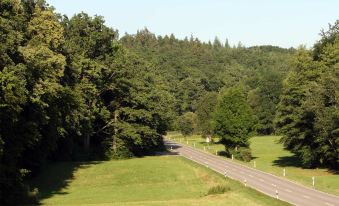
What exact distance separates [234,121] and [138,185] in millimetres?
33366

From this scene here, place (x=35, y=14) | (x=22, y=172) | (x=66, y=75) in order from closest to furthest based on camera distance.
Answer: (x=22, y=172) < (x=35, y=14) < (x=66, y=75)

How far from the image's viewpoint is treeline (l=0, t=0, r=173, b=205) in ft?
130

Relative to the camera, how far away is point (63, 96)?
54.2 m

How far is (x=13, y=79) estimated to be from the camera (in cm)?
3584

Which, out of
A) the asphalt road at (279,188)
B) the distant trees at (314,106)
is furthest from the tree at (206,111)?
the asphalt road at (279,188)

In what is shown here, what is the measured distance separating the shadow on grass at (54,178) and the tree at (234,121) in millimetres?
25465

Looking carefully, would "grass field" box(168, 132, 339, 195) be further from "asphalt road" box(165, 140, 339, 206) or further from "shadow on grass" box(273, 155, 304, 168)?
"asphalt road" box(165, 140, 339, 206)

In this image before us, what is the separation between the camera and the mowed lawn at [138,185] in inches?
1539

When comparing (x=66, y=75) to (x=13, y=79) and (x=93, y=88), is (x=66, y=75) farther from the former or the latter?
(x=13, y=79)

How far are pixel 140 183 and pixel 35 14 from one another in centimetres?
2116

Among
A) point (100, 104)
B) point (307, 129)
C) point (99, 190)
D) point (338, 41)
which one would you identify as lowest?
point (99, 190)

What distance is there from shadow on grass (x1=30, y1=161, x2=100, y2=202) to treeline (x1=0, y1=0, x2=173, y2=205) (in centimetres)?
145

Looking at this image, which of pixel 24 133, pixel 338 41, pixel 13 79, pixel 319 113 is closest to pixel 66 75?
pixel 24 133

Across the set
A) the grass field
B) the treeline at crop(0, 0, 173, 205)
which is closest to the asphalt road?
the grass field
